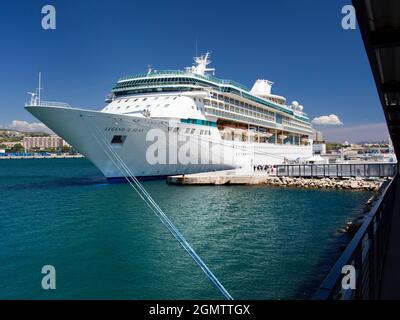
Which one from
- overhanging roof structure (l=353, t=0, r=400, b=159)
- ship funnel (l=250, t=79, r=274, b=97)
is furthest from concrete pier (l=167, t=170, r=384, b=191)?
ship funnel (l=250, t=79, r=274, b=97)

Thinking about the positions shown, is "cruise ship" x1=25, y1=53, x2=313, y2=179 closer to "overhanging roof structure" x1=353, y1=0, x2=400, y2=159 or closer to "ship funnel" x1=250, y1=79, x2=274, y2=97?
"ship funnel" x1=250, y1=79, x2=274, y2=97

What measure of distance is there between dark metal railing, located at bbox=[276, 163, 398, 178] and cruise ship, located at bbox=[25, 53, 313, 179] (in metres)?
7.45

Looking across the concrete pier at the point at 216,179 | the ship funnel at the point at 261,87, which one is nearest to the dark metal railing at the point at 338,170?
the concrete pier at the point at 216,179

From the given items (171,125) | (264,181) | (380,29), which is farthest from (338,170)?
(380,29)

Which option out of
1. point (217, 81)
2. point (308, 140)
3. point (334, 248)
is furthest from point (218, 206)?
point (308, 140)

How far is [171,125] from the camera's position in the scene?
32594 mm

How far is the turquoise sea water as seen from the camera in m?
8.96

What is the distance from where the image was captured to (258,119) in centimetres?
5006

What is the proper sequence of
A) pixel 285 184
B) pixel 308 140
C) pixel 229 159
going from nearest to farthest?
1. pixel 285 184
2. pixel 229 159
3. pixel 308 140

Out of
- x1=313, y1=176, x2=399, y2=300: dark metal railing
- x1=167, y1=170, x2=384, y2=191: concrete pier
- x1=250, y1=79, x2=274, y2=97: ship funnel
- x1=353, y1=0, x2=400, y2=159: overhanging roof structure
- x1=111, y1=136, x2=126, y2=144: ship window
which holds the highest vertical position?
x1=250, y1=79, x2=274, y2=97: ship funnel

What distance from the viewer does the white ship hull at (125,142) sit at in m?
26.7

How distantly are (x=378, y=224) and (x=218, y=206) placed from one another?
1698cm

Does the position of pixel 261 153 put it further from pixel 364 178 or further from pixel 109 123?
pixel 109 123
